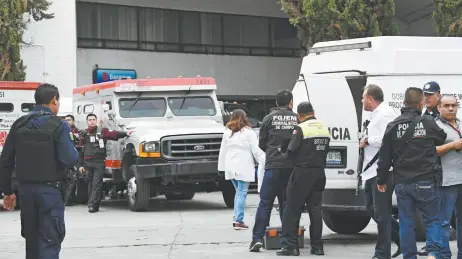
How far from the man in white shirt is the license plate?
1232 mm

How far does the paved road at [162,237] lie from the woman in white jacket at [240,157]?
1.37 ft

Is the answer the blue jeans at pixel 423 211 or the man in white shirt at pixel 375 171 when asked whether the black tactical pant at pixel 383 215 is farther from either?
the blue jeans at pixel 423 211

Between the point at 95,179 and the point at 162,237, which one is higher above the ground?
the point at 95,179

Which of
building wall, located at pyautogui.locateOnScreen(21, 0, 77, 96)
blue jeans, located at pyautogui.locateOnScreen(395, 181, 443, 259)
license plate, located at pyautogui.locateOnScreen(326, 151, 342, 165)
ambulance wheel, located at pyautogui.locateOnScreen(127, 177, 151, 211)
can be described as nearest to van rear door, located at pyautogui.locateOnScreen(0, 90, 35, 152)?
ambulance wheel, located at pyautogui.locateOnScreen(127, 177, 151, 211)

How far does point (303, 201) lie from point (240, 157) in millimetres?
2983

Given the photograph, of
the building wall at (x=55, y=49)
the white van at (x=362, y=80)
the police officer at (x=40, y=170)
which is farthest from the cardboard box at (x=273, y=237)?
the building wall at (x=55, y=49)

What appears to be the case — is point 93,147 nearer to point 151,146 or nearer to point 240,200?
point 151,146

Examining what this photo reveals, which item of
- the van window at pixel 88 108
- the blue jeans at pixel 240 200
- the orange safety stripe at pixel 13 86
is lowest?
the blue jeans at pixel 240 200

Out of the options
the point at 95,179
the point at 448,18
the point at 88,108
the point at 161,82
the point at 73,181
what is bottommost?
the point at 73,181

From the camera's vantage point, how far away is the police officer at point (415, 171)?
869 centimetres

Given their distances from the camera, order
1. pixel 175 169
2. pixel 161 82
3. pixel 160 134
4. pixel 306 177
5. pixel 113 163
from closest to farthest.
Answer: pixel 306 177 → pixel 175 169 → pixel 160 134 → pixel 161 82 → pixel 113 163

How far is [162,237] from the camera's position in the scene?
40.9 ft

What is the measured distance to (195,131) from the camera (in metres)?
16.5

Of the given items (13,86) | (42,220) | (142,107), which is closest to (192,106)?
(142,107)
